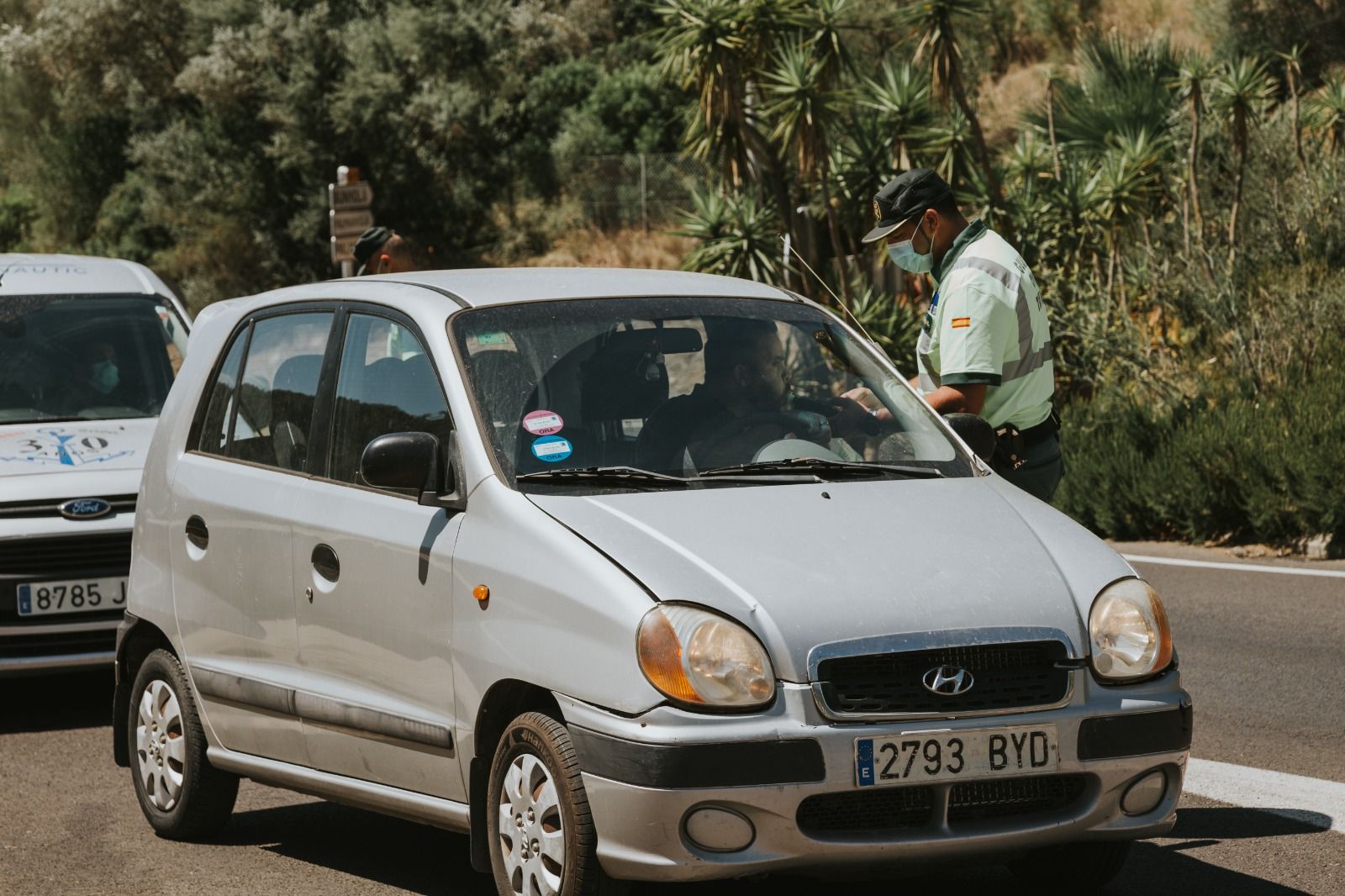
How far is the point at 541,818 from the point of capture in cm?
461

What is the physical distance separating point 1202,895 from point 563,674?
2.01m

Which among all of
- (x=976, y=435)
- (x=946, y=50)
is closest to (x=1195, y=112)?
(x=946, y=50)

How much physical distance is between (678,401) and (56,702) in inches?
207

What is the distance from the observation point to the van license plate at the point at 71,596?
8.49 meters

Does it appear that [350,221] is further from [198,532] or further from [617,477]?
[617,477]

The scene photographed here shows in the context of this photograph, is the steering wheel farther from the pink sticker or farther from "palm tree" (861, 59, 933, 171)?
"palm tree" (861, 59, 933, 171)

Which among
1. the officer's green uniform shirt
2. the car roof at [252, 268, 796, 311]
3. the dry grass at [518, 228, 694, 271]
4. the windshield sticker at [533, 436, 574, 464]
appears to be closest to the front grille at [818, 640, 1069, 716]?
the windshield sticker at [533, 436, 574, 464]

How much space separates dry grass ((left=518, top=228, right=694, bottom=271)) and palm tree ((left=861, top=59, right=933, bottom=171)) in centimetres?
1276

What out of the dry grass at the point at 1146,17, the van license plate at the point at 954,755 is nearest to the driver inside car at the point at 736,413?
the van license plate at the point at 954,755

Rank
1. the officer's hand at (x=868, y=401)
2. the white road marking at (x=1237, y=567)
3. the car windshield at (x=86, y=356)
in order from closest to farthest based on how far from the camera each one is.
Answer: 1. the officer's hand at (x=868, y=401)
2. the car windshield at (x=86, y=356)
3. the white road marking at (x=1237, y=567)

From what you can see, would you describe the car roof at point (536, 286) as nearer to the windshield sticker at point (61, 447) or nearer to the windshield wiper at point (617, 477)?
the windshield wiper at point (617, 477)

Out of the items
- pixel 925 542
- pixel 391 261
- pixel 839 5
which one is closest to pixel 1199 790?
pixel 925 542

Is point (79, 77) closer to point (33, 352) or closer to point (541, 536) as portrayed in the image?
point (33, 352)

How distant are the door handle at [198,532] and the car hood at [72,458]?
228 cm
